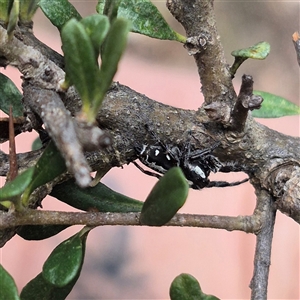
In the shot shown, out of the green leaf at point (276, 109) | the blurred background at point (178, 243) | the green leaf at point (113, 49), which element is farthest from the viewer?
the blurred background at point (178, 243)

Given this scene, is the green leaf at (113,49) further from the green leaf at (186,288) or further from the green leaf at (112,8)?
the green leaf at (186,288)

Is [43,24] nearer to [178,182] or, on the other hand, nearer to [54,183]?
[54,183]

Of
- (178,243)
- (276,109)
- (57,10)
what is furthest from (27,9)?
(178,243)

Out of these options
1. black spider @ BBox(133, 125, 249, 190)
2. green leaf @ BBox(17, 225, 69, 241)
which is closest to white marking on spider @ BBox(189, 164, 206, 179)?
black spider @ BBox(133, 125, 249, 190)

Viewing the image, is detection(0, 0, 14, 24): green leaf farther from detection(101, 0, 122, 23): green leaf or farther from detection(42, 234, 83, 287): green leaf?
detection(42, 234, 83, 287): green leaf

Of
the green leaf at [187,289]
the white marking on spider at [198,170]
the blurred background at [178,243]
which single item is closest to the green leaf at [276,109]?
the white marking on spider at [198,170]

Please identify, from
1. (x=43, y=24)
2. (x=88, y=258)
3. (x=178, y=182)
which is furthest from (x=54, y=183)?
(x=43, y=24)

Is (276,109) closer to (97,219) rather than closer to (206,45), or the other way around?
(206,45)
